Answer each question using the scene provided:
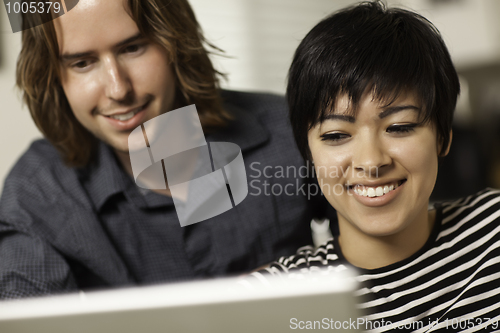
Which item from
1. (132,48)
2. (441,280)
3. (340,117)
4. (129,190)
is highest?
(132,48)

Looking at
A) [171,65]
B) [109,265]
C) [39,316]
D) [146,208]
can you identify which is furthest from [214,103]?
[39,316]

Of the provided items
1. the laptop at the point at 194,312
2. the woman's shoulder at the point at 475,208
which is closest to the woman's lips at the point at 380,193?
the woman's shoulder at the point at 475,208

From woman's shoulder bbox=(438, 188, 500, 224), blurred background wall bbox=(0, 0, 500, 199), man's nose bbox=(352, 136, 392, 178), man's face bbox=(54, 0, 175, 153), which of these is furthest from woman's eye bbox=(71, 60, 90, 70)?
woman's shoulder bbox=(438, 188, 500, 224)

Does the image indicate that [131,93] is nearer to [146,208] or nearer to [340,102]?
[146,208]

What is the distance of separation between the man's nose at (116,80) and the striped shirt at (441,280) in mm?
322

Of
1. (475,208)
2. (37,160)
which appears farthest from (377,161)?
(37,160)

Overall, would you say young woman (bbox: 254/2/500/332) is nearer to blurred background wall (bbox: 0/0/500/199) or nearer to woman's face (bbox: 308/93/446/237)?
woman's face (bbox: 308/93/446/237)

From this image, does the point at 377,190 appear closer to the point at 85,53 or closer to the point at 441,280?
the point at 441,280

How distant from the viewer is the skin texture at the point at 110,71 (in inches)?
25.3

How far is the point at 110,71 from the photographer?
66 centimetres

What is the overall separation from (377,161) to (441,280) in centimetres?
19

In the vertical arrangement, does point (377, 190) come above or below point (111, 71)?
below

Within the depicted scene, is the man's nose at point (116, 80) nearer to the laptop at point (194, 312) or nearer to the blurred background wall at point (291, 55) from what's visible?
the blurred background wall at point (291, 55)

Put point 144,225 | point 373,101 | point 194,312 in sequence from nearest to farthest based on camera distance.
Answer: point 194,312 → point 373,101 → point 144,225
